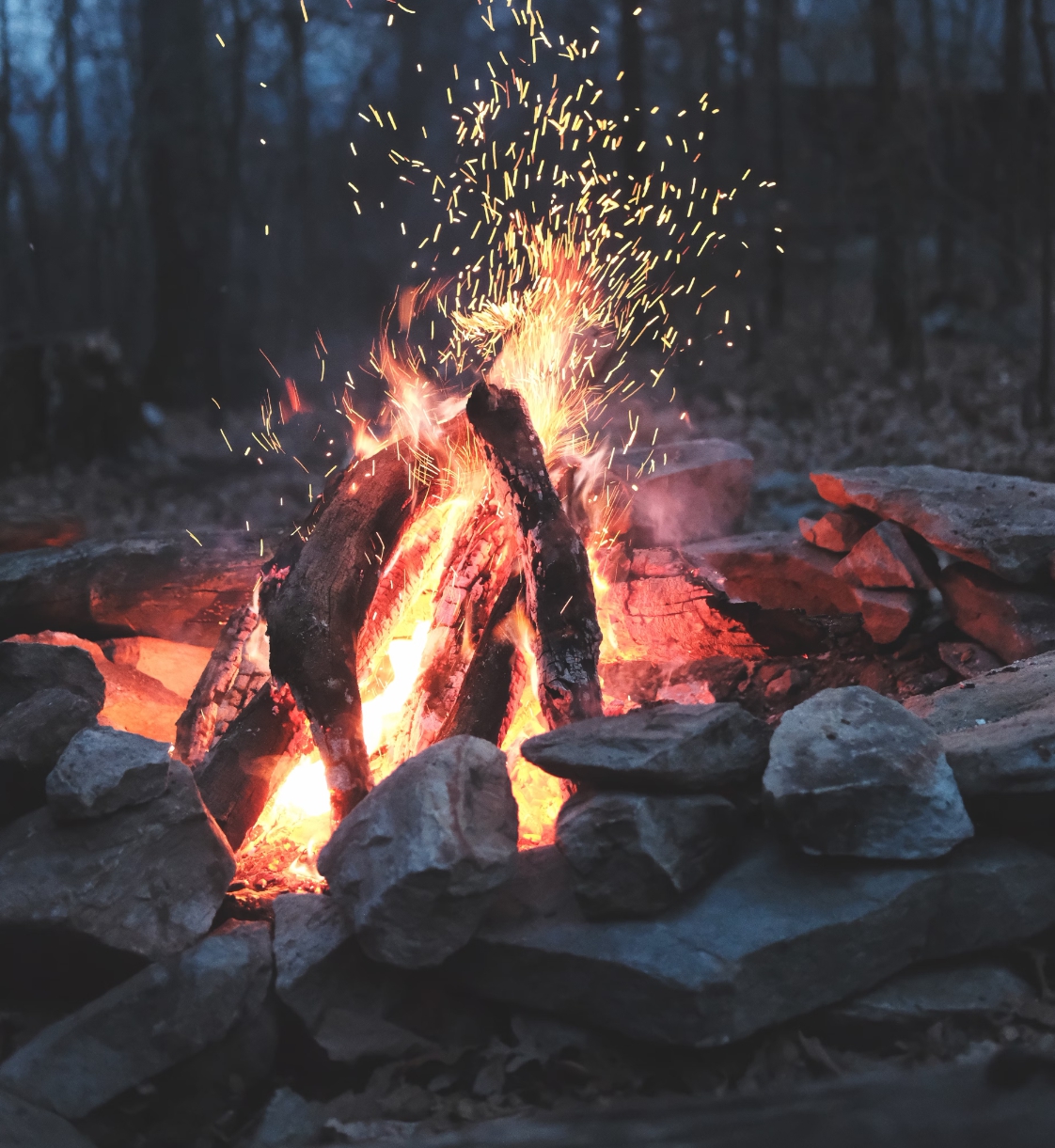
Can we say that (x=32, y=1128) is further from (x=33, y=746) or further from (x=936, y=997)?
(x=936, y=997)

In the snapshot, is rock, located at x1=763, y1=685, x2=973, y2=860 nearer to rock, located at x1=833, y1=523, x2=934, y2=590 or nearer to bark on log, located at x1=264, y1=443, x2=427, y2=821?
bark on log, located at x1=264, y1=443, x2=427, y2=821

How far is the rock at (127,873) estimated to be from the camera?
256cm

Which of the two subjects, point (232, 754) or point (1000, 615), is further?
point (1000, 615)

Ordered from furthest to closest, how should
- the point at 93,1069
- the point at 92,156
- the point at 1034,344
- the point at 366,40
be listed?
the point at 92,156, the point at 366,40, the point at 1034,344, the point at 93,1069

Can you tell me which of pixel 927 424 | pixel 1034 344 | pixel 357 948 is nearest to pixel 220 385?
pixel 927 424

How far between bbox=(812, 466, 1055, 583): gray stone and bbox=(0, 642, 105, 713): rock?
3.25 metres

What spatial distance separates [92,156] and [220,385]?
13.5 metres

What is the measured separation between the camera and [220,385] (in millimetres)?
14602

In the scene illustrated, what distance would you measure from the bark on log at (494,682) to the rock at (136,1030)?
106 centimetres

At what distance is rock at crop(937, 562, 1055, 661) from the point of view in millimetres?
3773

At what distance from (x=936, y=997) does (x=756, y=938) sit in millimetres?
509

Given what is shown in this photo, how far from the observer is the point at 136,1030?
2.40 meters

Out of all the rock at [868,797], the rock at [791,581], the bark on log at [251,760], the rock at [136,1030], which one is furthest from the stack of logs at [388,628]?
the rock at [791,581]

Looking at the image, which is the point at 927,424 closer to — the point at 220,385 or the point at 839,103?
the point at 220,385
